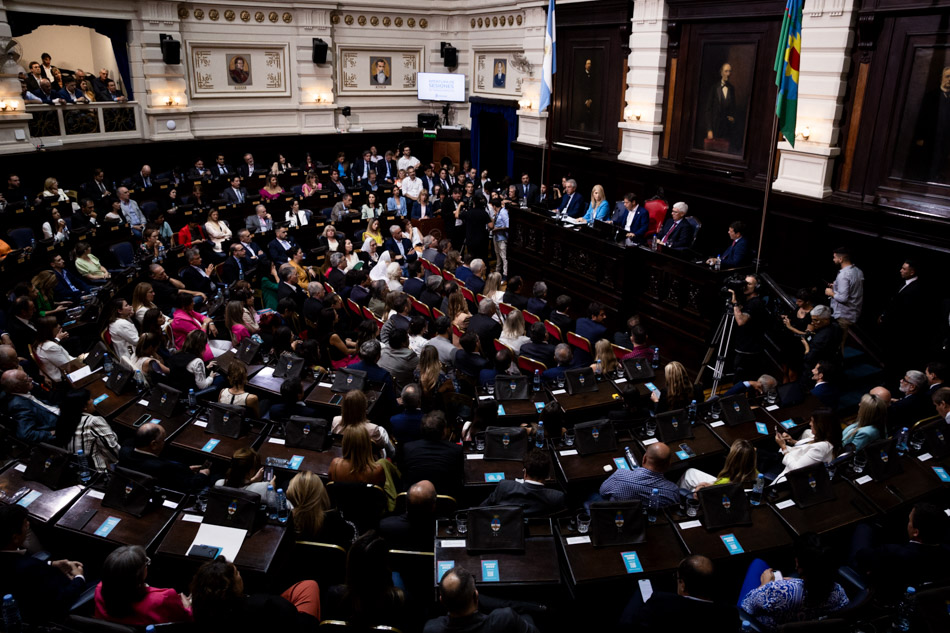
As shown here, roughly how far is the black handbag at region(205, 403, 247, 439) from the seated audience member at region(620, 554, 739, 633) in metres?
3.23

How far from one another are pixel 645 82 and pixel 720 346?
581 centimetres

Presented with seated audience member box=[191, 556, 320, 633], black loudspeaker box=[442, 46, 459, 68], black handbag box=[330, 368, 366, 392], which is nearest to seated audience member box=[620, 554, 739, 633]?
seated audience member box=[191, 556, 320, 633]

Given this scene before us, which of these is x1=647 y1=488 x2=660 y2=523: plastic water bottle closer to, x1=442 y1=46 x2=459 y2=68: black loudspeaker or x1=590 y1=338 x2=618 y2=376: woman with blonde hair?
x1=590 y1=338 x2=618 y2=376: woman with blonde hair

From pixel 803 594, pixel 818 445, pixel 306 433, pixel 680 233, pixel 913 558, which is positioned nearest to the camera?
pixel 803 594

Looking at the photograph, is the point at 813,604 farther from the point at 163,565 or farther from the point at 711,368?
the point at 711,368

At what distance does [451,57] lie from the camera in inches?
647

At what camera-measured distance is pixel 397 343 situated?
6.28 m

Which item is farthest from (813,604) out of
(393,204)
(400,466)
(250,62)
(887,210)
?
(250,62)

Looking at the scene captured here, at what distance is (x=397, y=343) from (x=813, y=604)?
4015mm

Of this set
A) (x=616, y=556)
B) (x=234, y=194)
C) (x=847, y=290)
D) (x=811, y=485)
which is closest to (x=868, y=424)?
(x=811, y=485)

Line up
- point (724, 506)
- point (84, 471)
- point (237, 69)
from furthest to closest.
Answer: point (237, 69) < point (84, 471) < point (724, 506)

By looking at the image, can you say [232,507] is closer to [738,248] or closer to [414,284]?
[414,284]

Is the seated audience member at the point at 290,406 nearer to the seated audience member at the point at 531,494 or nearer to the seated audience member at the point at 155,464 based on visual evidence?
the seated audience member at the point at 155,464

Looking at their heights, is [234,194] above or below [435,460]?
above
